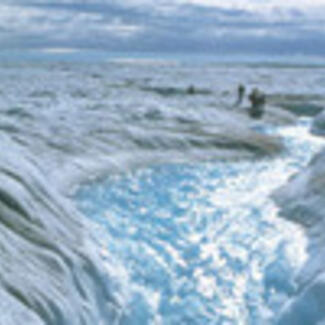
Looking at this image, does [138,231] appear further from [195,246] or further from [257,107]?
[257,107]

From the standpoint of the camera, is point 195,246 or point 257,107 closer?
point 195,246

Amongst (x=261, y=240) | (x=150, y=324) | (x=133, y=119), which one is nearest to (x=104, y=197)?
(x=261, y=240)

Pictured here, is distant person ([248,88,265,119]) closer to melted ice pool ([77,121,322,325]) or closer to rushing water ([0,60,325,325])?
rushing water ([0,60,325,325])

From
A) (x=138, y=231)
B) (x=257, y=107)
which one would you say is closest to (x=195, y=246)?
(x=138, y=231)

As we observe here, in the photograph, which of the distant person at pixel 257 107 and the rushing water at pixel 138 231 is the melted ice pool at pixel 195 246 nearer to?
the rushing water at pixel 138 231

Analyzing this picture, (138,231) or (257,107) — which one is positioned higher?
(257,107)

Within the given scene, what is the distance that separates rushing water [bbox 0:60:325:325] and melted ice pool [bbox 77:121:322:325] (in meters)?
0.03

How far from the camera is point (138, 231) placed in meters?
12.8

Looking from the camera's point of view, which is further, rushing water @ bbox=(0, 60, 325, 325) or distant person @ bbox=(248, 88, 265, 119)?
distant person @ bbox=(248, 88, 265, 119)

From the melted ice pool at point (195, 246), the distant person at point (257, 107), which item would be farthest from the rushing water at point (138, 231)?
the distant person at point (257, 107)

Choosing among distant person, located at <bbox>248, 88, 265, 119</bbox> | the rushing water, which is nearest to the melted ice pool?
the rushing water

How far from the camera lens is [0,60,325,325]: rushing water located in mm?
7715

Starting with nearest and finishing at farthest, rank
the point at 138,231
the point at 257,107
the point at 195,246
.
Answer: the point at 195,246, the point at 138,231, the point at 257,107

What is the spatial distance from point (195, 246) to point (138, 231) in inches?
51.0
